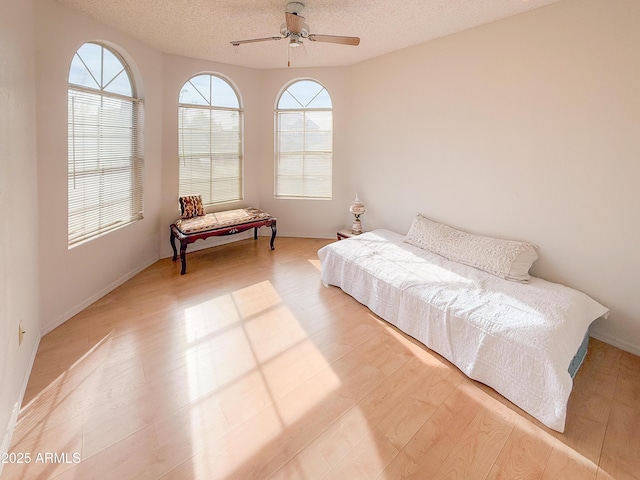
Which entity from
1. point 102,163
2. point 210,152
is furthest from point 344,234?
point 102,163

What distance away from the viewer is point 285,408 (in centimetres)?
205

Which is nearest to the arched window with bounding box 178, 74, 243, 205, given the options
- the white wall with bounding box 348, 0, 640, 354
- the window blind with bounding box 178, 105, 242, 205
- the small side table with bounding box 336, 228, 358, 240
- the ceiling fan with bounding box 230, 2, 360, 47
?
the window blind with bounding box 178, 105, 242, 205

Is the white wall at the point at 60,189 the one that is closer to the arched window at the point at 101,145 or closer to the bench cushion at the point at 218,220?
the arched window at the point at 101,145

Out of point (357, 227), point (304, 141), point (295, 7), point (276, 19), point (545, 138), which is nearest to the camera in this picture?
point (295, 7)

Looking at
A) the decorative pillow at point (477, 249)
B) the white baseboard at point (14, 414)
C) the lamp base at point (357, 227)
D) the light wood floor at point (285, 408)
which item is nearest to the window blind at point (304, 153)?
the lamp base at point (357, 227)

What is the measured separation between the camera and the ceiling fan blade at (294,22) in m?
2.77

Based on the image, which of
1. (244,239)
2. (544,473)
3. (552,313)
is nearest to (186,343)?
(544,473)

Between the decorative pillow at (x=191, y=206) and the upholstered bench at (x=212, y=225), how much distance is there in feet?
0.18

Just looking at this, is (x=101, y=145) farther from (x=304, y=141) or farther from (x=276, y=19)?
(x=304, y=141)

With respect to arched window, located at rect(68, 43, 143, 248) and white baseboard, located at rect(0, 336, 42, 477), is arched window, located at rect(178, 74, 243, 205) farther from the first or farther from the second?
white baseboard, located at rect(0, 336, 42, 477)

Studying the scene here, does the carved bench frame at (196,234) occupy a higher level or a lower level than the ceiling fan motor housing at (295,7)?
lower

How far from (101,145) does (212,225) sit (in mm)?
1419

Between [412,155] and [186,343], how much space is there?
10.6 feet

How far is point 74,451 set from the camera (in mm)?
1723
